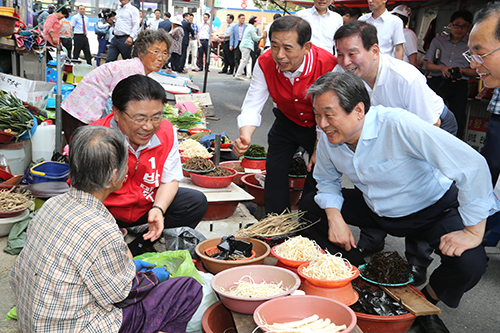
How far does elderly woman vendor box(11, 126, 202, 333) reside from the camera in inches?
69.8

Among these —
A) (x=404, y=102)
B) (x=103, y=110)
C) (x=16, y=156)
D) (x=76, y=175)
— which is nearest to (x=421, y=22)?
(x=404, y=102)

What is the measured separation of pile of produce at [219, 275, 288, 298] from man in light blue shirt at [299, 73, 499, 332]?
706 millimetres

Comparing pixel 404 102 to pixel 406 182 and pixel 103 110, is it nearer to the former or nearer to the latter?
pixel 406 182

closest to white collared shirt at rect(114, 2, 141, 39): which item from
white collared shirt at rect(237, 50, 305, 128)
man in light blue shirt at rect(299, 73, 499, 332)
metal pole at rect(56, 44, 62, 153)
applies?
metal pole at rect(56, 44, 62, 153)

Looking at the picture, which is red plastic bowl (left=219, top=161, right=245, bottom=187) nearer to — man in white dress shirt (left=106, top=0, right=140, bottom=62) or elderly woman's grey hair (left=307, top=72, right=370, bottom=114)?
elderly woman's grey hair (left=307, top=72, right=370, bottom=114)

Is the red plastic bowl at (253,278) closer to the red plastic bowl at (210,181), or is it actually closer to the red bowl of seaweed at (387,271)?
the red bowl of seaweed at (387,271)

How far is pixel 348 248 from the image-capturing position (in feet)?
9.60

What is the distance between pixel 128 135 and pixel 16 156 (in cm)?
243

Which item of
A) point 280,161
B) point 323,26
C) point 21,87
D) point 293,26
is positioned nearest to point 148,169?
point 280,161

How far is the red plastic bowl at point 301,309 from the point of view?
208 centimetres

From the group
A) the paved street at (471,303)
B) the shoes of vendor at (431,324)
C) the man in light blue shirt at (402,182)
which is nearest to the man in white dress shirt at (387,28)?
→ the paved street at (471,303)

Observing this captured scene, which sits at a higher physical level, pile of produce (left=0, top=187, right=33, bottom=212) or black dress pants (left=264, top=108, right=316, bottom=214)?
black dress pants (left=264, top=108, right=316, bottom=214)

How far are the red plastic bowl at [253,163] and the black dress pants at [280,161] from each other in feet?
3.45

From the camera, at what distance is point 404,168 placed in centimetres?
270
